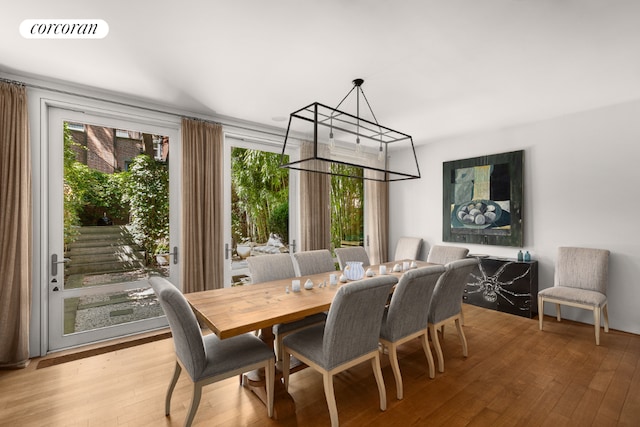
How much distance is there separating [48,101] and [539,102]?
202 inches

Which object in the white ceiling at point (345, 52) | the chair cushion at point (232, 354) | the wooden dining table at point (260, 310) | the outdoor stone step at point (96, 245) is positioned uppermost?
the white ceiling at point (345, 52)

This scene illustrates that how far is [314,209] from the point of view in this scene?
4664 mm

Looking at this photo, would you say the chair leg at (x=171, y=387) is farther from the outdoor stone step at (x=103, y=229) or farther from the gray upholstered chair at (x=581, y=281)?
the gray upholstered chair at (x=581, y=281)

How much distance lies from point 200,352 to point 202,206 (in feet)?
7.37

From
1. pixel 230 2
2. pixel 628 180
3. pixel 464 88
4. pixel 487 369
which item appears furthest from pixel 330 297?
pixel 628 180

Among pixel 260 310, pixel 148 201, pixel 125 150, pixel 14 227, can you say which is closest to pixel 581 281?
pixel 260 310

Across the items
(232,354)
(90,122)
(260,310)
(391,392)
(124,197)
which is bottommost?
(391,392)

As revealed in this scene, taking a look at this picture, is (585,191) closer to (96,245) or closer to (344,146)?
(344,146)

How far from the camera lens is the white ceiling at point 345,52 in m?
1.91

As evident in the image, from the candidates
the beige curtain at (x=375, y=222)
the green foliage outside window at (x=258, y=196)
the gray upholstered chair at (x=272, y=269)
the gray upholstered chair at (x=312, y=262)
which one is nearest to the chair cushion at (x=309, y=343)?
the gray upholstered chair at (x=272, y=269)

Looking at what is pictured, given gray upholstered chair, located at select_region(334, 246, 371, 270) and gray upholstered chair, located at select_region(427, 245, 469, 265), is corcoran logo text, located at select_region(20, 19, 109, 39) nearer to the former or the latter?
gray upholstered chair, located at select_region(334, 246, 371, 270)

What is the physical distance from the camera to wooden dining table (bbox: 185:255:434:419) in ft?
5.86

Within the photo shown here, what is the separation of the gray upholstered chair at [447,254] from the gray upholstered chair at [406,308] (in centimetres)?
169

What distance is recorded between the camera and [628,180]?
11.4 ft
